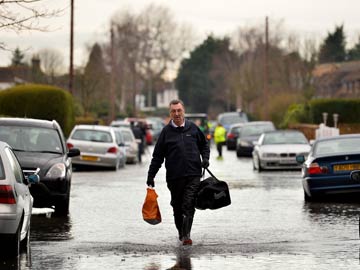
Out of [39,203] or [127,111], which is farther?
[127,111]

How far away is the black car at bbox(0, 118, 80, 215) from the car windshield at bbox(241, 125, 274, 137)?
29920 mm

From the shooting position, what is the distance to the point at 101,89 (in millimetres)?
102312

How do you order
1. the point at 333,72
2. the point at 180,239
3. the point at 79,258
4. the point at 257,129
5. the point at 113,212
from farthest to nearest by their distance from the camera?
the point at 333,72, the point at 257,129, the point at 113,212, the point at 180,239, the point at 79,258

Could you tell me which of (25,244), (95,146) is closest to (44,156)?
(25,244)

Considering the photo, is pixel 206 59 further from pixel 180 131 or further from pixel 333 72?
pixel 180 131

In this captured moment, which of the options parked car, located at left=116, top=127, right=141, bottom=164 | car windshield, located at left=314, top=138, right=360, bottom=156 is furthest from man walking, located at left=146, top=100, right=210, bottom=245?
parked car, located at left=116, top=127, right=141, bottom=164

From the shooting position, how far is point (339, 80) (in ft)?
413

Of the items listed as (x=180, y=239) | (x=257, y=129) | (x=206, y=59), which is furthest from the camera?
(x=206, y=59)

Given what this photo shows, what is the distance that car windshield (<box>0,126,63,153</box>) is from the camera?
19.3 metres

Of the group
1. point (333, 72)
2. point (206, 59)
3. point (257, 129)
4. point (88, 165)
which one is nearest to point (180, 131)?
point (88, 165)

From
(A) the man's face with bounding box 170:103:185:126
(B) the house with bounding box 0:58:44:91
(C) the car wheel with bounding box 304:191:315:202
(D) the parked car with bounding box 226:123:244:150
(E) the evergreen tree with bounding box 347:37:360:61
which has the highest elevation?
(E) the evergreen tree with bounding box 347:37:360:61

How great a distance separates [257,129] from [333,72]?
6925 cm

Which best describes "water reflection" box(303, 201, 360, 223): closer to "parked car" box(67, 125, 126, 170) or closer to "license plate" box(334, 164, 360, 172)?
"license plate" box(334, 164, 360, 172)

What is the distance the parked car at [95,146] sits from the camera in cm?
3562
